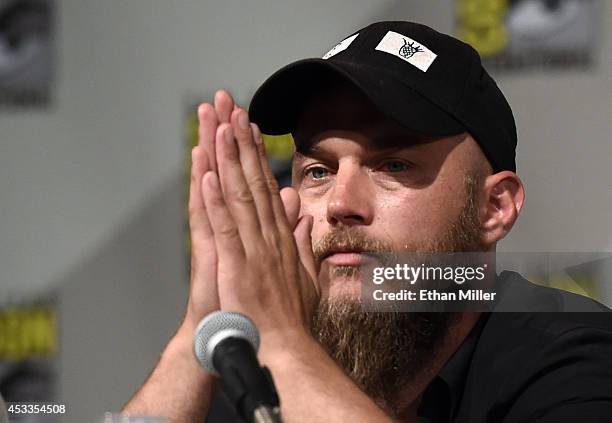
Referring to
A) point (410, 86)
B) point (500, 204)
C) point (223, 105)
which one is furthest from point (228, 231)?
point (500, 204)

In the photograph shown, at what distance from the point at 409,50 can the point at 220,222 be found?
40 cm

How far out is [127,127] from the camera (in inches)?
72.8

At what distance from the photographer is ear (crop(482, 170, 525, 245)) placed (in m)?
1.21

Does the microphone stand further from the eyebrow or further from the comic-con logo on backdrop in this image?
the comic-con logo on backdrop

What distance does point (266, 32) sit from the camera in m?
1.83

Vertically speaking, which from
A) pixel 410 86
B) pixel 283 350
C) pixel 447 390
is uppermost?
pixel 410 86

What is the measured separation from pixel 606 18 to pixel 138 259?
956 millimetres

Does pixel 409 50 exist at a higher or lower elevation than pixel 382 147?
higher

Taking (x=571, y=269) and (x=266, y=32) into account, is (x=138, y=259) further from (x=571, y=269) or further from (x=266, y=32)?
(x=571, y=269)

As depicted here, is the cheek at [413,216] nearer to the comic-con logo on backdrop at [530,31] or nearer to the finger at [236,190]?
the finger at [236,190]

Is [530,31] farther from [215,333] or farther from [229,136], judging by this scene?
[215,333]

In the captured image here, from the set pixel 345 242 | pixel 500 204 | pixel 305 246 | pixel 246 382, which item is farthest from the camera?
pixel 500 204

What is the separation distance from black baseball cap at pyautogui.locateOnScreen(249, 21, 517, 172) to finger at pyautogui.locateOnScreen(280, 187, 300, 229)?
0.17 m

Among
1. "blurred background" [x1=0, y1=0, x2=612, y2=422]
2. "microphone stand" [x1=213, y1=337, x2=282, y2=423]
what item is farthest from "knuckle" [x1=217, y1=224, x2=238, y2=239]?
"blurred background" [x1=0, y1=0, x2=612, y2=422]
